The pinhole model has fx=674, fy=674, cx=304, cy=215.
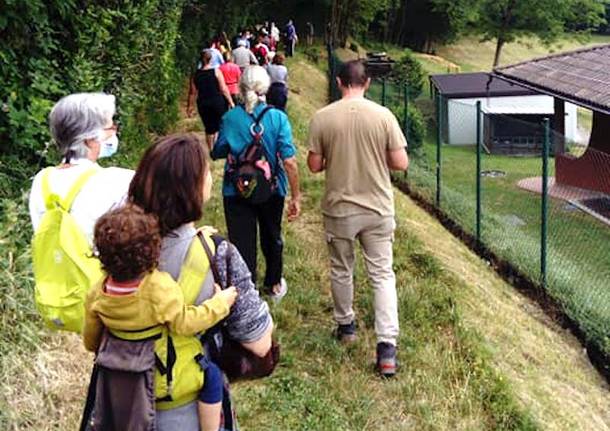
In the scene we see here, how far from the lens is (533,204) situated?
13.7 meters

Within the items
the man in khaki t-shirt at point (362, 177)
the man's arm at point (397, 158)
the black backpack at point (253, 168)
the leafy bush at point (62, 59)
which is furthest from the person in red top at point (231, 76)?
the man's arm at point (397, 158)

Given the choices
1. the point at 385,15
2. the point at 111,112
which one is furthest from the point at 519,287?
the point at 385,15

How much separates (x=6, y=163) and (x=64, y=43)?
4.31ft

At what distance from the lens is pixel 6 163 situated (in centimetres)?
455

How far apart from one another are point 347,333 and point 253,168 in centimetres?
124

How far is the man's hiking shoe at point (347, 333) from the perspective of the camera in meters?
4.39

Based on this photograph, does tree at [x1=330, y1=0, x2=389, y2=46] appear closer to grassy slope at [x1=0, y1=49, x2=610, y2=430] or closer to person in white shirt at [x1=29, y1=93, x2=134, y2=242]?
grassy slope at [x1=0, y1=49, x2=610, y2=430]

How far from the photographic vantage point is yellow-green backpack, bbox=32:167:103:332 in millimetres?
2383

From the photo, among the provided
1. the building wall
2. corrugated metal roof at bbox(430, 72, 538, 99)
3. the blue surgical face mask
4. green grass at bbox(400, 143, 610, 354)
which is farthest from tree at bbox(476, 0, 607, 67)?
the blue surgical face mask

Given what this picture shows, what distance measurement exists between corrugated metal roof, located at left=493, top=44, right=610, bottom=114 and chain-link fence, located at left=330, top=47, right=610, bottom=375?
0.99 metres

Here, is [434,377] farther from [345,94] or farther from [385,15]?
[385,15]

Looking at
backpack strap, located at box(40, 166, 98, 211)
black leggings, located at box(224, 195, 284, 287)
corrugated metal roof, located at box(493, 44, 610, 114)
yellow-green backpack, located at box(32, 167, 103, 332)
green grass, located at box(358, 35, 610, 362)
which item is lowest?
green grass, located at box(358, 35, 610, 362)

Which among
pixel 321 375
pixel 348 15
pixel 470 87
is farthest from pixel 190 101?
pixel 348 15

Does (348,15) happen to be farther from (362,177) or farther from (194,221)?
(194,221)
